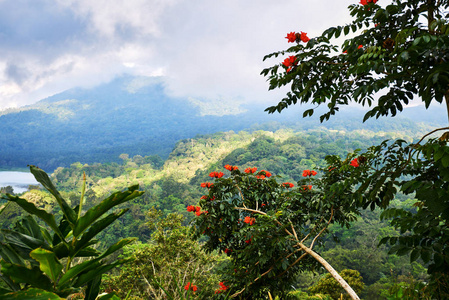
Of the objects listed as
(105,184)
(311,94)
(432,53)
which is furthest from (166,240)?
(105,184)

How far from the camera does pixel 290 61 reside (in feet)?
6.68

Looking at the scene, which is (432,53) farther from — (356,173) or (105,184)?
(105,184)

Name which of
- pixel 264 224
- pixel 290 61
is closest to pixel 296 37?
pixel 290 61

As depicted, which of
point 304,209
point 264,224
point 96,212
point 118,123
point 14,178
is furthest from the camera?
point 118,123

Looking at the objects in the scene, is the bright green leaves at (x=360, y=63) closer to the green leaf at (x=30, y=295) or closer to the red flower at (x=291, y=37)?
the red flower at (x=291, y=37)

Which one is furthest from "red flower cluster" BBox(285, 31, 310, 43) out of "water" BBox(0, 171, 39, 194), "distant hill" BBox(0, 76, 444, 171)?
"water" BBox(0, 171, 39, 194)

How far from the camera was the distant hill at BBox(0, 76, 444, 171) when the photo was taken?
87812 millimetres

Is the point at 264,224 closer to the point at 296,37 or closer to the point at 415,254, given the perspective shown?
the point at 415,254

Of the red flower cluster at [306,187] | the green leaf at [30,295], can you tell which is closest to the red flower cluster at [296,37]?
the red flower cluster at [306,187]

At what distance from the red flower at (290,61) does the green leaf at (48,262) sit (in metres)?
1.95

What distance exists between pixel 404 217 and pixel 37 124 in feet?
437

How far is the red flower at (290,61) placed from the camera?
2021 mm

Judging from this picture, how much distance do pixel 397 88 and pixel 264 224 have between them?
1498mm

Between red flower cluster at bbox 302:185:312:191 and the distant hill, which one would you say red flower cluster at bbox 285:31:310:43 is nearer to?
red flower cluster at bbox 302:185:312:191
